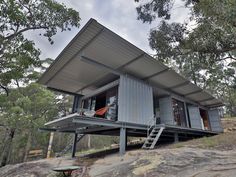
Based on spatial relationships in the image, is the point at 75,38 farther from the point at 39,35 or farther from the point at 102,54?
the point at 39,35

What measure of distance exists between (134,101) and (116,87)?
4.74ft

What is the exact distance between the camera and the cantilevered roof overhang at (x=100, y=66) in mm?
6707

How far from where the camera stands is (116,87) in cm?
962

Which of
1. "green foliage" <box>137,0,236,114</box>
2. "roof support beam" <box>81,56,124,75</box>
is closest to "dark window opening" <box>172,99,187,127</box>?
"green foliage" <box>137,0,236,114</box>

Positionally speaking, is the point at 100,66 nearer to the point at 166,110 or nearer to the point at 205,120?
the point at 166,110

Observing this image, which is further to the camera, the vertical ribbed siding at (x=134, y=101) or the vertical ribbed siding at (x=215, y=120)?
the vertical ribbed siding at (x=215, y=120)

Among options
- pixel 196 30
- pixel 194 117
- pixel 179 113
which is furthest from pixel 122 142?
pixel 194 117

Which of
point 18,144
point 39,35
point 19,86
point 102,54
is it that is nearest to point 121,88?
point 102,54

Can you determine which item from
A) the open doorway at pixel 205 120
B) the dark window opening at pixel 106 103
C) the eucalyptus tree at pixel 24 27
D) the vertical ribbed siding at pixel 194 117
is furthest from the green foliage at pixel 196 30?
the open doorway at pixel 205 120

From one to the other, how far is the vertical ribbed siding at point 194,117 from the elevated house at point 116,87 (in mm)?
347

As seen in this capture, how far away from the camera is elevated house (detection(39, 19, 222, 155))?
7.04 meters

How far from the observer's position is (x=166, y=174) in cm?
393

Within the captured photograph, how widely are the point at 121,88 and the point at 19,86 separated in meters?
11.5

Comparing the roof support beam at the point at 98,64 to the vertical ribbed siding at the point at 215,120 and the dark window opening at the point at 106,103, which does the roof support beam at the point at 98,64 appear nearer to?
the dark window opening at the point at 106,103
